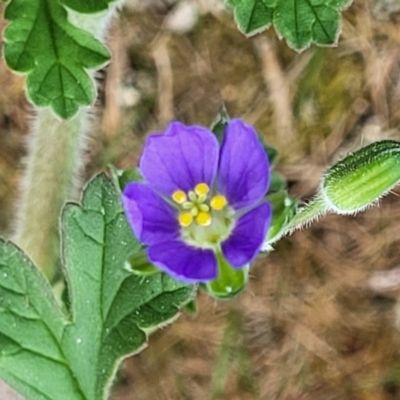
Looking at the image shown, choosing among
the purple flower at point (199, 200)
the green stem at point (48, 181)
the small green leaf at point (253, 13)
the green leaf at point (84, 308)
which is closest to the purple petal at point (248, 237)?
the purple flower at point (199, 200)

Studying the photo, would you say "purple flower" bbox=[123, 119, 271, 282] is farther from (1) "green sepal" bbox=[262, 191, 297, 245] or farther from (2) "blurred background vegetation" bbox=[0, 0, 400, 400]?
(2) "blurred background vegetation" bbox=[0, 0, 400, 400]

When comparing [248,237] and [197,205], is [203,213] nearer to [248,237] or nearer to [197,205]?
[197,205]

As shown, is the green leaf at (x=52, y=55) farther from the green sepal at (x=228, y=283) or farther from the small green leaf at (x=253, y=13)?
the green sepal at (x=228, y=283)

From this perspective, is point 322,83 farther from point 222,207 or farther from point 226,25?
point 222,207

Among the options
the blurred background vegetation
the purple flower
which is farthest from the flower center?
the blurred background vegetation

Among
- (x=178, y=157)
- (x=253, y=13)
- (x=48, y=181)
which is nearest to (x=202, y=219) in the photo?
(x=178, y=157)
